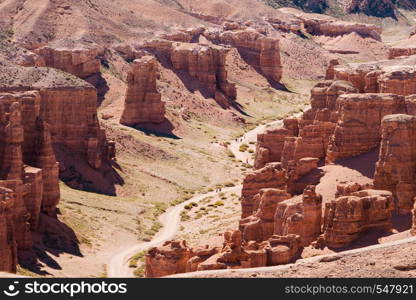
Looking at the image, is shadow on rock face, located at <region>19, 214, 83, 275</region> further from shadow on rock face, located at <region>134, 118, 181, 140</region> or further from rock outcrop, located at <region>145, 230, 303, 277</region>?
shadow on rock face, located at <region>134, 118, 181, 140</region>

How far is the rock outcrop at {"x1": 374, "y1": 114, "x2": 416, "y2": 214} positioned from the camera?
62.6m

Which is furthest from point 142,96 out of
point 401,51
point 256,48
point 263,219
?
point 256,48

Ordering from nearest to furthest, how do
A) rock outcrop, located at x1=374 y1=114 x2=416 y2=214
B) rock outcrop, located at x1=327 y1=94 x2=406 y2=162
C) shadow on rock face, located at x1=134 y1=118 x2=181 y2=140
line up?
rock outcrop, located at x1=374 y1=114 x2=416 y2=214 → rock outcrop, located at x1=327 y1=94 x2=406 y2=162 → shadow on rock face, located at x1=134 y1=118 x2=181 y2=140

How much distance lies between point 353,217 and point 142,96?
210 feet

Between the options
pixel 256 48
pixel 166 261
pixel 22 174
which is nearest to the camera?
pixel 166 261

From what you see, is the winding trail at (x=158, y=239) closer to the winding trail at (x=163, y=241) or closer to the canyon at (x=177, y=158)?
the winding trail at (x=163, y=241)

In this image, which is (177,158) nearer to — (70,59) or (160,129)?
(160,129)

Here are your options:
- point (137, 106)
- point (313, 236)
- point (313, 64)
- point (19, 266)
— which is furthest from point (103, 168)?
point (313, 64)

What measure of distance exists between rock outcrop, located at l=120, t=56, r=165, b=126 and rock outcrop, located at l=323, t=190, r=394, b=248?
6063 centimetres

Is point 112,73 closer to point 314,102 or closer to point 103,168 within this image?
point 103,168

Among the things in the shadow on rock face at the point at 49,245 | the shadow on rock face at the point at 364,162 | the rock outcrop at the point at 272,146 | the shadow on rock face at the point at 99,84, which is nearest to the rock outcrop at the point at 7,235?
the shadow on rock face at the point at 49,245

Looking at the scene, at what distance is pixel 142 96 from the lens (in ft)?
395

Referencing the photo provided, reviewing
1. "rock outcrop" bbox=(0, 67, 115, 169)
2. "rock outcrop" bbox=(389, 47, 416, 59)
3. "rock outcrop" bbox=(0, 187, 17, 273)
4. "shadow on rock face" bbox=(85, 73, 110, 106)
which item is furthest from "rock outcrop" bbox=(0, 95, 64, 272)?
"rock outcrop" bbox=(389, 47, 416, 59)

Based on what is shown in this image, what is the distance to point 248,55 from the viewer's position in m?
178
